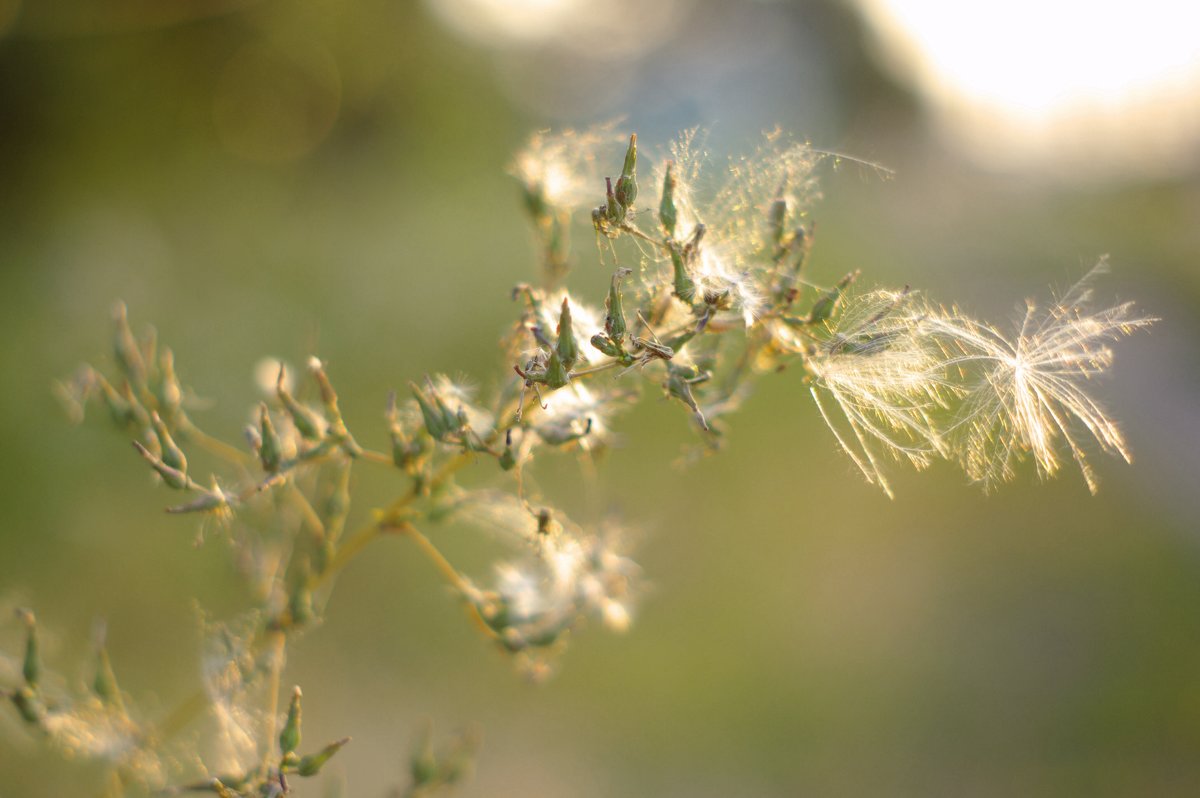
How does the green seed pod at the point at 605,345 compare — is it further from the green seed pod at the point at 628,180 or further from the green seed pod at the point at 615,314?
the green seed pod at the point at 628,180

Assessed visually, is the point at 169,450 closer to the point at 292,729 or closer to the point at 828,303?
the point at 292,729

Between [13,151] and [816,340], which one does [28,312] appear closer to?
[13,151]

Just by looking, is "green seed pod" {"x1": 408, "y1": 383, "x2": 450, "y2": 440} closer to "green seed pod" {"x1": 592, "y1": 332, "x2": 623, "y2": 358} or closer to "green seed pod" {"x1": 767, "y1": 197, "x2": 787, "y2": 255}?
"green seed pod" {"x1": 592, "y1": 332, "x2": 623, "y2": 358}

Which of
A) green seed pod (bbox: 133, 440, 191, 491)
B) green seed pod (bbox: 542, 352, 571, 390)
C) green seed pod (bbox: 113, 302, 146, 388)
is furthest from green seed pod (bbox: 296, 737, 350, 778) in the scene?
green seed pod (bbox: 113, 302, 146, 388)

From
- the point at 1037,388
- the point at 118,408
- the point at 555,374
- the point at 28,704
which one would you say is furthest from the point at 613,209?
the point at 28,704

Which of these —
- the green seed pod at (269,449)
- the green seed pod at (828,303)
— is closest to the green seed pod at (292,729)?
the green seed pod at (269,449)

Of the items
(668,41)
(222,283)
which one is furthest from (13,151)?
(668,41)

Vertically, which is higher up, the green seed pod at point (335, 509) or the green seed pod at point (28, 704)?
the green seed pod at point (335, 509)
